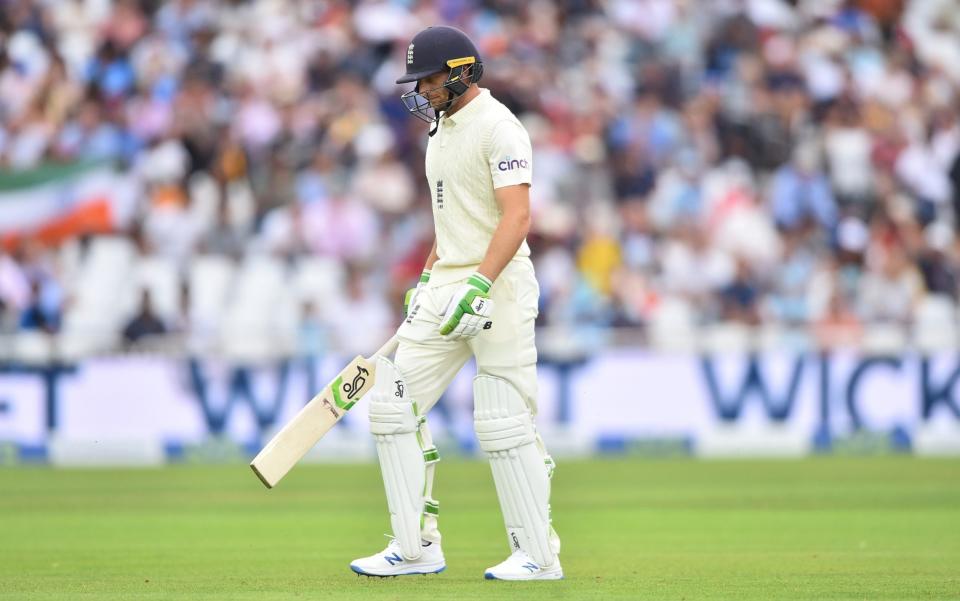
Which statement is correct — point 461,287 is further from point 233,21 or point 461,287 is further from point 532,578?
point 233,21

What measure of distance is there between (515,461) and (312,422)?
828 mm

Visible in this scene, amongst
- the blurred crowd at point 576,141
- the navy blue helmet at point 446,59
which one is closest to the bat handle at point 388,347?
the navy blue helmet at point 446,59

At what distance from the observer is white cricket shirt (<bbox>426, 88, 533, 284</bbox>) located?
613 cm

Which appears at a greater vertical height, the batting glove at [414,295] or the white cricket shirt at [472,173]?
the white cricket shirt at [472,173]

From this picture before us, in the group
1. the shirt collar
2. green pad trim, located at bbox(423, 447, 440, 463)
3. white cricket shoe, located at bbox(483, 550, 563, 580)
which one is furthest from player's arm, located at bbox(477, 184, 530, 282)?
white cricket shoe, located at bbox(483, 550, 563, 580)

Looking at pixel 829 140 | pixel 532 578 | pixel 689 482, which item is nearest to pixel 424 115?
pixel 532 578

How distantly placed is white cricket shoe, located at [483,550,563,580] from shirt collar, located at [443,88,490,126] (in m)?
1.58

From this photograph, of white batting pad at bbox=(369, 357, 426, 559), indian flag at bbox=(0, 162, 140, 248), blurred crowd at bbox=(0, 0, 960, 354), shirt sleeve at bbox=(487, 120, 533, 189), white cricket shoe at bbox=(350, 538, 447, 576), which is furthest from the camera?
indian flag at bbox=(0, 162, 140, 248)

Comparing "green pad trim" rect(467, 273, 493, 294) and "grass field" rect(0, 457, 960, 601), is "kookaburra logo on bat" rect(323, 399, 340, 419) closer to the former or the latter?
"grass field" rect(0, 457, 960, 601)

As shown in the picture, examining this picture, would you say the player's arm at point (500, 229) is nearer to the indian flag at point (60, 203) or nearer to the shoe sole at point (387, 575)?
the shoe sole at point (387, 575)

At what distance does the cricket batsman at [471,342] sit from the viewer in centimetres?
616

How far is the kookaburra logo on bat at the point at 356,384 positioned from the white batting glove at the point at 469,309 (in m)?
0.65

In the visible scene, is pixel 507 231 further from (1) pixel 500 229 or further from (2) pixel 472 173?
(2) pixel 472 173

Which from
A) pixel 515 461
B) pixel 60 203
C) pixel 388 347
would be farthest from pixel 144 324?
pixel 515 461
